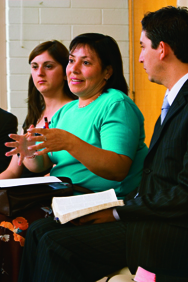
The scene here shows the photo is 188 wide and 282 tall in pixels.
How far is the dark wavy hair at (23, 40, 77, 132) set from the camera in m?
2.15

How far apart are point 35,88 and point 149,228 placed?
1537 mm

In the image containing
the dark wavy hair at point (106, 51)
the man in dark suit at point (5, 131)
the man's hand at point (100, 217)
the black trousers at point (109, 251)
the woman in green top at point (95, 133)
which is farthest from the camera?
→ the man in dark suit at point (5, 131)

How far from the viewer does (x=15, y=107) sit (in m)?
3.36

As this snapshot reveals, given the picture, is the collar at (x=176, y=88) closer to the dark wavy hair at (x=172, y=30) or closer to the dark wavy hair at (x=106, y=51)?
the dark wavy hair at (x=172, y=30)

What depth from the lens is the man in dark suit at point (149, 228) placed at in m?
0.94

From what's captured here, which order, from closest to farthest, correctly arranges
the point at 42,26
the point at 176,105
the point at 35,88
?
the point at 176,105 < the point at 35,88 < the point at 42,26

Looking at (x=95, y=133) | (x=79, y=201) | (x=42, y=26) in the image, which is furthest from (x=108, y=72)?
(x=42, y=26)

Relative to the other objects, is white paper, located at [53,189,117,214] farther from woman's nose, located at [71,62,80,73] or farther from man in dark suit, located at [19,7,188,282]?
woman's nose, located at [71,62,80,73]

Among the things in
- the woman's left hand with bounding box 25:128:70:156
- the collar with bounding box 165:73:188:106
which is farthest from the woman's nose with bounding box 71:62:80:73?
the collar with bounding box 165:73:188:106

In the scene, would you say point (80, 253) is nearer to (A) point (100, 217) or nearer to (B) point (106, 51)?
(A) point (100, 217)

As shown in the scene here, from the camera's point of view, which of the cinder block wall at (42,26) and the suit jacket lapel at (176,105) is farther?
the cinder block wall at (42,26)

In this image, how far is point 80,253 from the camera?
1000mm

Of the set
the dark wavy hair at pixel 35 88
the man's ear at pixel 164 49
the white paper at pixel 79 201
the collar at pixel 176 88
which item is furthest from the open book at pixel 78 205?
the dark wavy hair at pixel 35 88

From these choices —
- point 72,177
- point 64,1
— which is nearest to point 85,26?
point 64,1
